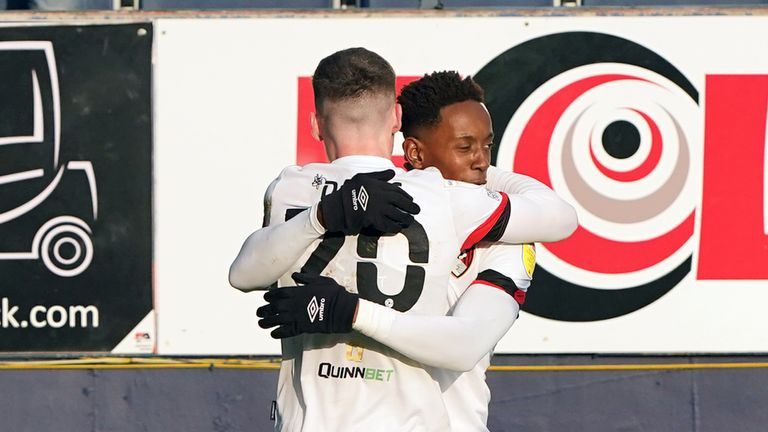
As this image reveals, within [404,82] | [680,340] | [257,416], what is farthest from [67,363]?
[680,340]

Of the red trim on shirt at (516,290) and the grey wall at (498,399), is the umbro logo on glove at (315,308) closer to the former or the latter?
the red trim on shirt at (516,290)

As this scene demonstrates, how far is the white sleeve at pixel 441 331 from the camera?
295cm

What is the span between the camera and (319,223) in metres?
2.92

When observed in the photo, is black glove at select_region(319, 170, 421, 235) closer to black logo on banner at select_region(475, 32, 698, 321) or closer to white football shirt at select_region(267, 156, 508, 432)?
white football shirt at select_region(267, 156, 508, 432)

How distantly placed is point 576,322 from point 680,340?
543 mm

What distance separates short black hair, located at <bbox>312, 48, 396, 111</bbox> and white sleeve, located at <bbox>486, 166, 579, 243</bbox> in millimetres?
506

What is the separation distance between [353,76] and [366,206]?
0.46 metres

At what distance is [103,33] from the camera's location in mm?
5988

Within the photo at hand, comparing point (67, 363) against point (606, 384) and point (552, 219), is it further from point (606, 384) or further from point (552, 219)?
point (552, 219)

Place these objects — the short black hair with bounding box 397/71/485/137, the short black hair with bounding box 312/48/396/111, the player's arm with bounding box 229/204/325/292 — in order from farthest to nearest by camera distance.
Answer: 1. the short black hair with bounding box 397/71/485/137
2. the short black hair with bounding box 312/48/396/111
3. the player's arm with bounding box 229/204/325/292

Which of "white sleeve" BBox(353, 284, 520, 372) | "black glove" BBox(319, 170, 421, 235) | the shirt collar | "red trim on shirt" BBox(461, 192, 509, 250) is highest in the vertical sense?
the shirt collar

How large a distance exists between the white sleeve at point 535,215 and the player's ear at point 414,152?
284 millimetres

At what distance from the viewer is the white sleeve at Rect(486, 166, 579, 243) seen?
3205 millimetres

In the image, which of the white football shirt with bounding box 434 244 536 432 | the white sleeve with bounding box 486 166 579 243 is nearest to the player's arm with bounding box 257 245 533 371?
the white football shirt with bounding box 434 244 536 432
